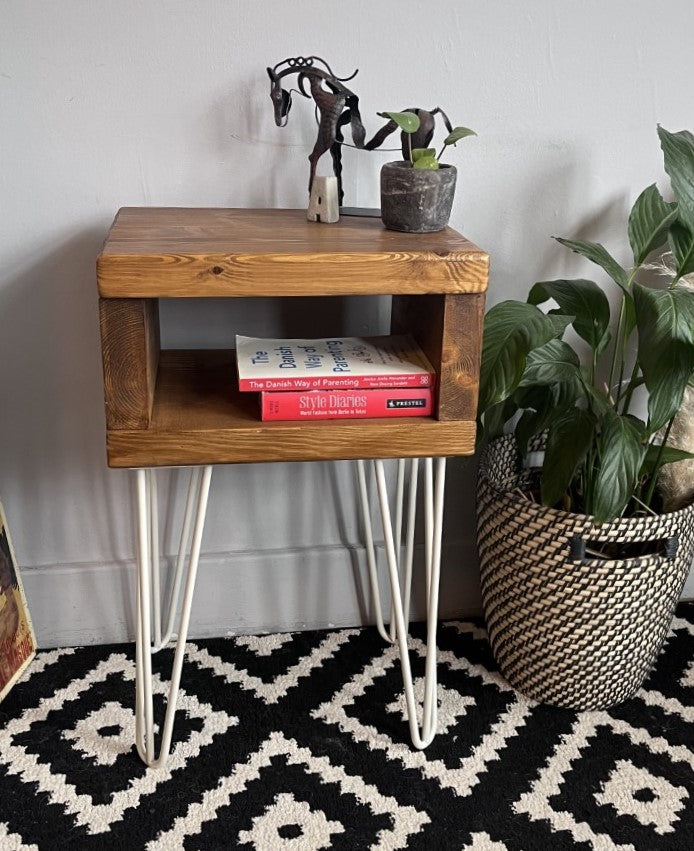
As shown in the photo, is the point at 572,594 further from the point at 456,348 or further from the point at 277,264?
the point at 277,264

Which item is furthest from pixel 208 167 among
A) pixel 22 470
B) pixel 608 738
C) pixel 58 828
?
pixel 608 738

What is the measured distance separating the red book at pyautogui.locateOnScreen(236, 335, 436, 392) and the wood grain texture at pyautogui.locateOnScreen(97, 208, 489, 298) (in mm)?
120

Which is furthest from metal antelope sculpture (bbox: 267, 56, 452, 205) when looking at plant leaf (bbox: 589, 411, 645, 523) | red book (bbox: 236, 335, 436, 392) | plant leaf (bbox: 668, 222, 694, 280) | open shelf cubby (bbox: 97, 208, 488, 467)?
plant leaf (bbox: 589, 411, 645, 523)

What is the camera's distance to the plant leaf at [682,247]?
4.48 feet

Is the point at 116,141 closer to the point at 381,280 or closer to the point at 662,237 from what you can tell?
the point at 381,280

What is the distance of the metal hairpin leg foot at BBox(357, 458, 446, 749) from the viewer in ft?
4.32

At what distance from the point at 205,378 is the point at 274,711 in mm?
576

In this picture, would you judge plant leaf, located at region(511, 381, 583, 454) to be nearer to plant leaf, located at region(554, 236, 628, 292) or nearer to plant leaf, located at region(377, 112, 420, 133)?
plant leaf, located at region(554, 236, 628, 292)

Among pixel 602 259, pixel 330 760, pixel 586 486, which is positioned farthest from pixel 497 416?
pixel 330 760

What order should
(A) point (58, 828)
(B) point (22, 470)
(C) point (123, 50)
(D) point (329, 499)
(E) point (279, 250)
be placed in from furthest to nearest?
(D) point (329, 499) → (B) point (22, 470) → (C) point (123, 50) → (A) point (58, 828) → (E) point (279, 250)

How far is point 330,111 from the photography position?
130 centimetres

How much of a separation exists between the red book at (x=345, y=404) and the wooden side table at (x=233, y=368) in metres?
0.01

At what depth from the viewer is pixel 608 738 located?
57.4 inches

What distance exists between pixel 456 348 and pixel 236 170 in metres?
0.52
